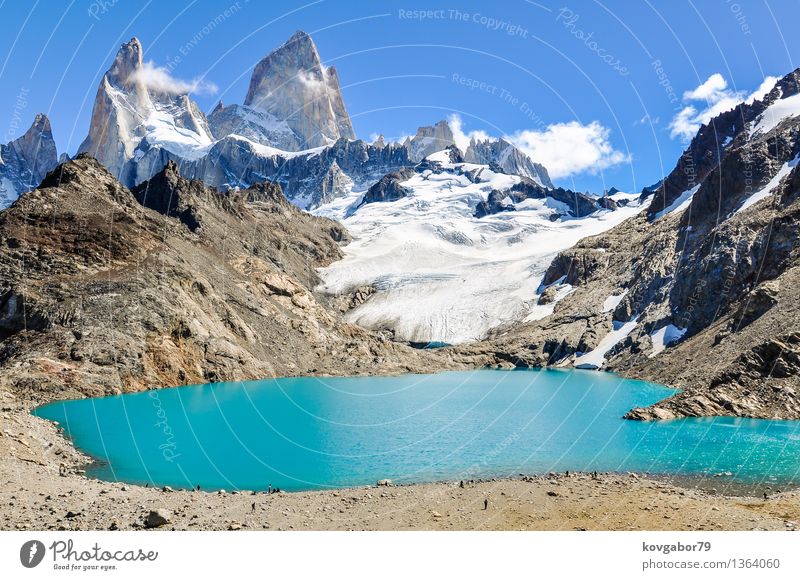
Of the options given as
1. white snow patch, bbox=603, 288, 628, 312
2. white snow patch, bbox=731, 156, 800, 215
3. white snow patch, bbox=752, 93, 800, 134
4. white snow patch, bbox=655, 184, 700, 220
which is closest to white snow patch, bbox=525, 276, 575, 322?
white snow patch, bbox=603, 288, 628, 312

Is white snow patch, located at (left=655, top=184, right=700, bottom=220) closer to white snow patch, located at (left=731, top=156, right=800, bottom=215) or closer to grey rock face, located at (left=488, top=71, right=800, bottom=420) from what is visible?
grey rock face, located at (left=488, top=71, right=800, bottom=420)

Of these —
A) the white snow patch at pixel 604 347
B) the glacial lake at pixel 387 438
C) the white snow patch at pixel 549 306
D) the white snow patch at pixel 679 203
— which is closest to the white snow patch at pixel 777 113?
the white snow patch at pixel 679 203

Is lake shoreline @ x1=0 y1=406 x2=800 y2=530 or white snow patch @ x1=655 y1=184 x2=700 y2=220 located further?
white snow patch @ x1=655 y1=184 x2=700 y2=220

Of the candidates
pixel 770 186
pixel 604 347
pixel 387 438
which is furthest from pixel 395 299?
pixel 387 438

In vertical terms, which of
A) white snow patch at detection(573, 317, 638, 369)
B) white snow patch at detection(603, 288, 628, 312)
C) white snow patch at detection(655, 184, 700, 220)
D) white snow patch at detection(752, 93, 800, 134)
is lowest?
white snow patch at detection(573, 317, 638, 369)

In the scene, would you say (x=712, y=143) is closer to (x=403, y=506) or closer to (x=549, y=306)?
(x=549, y=306)

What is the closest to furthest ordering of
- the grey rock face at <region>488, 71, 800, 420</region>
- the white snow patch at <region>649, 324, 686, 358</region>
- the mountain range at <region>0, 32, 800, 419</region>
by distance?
the grey rock face at <region>488, 71, 800, 420</region> → the mountain range at <region>0, 32, 800, 419</region> → the white snow patch at <region>649, 324, 686, 358</region>
